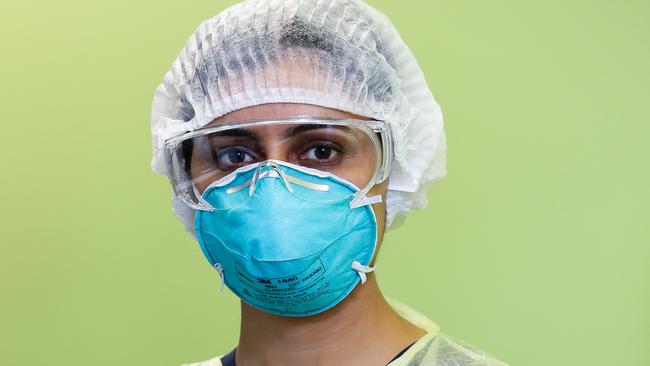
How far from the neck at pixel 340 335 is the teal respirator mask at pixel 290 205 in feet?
0.21

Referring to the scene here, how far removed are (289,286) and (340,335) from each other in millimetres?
195

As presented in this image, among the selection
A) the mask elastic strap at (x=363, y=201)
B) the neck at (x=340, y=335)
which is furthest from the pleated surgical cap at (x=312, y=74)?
the neck at (x=340, y=335)

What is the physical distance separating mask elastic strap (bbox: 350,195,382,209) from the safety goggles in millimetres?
11

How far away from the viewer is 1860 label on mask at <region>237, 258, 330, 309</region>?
1.23 m

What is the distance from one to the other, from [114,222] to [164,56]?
546mm

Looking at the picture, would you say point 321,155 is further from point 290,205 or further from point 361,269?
point 361,269

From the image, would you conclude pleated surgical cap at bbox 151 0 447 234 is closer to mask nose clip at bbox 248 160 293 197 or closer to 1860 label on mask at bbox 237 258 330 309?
mask nose clip at bbox 248 160 293 197

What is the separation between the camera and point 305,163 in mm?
1272

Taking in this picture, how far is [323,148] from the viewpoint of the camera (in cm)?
127

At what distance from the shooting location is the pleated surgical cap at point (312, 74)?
1.26 meters

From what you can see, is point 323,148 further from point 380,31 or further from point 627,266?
point 627,266

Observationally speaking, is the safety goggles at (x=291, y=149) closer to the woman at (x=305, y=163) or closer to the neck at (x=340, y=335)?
the woman at (x=305, y=163)

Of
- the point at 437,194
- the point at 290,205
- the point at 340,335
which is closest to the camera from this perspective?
the point at 290,205

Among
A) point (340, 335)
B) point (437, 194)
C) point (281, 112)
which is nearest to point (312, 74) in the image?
point (281, 112)
